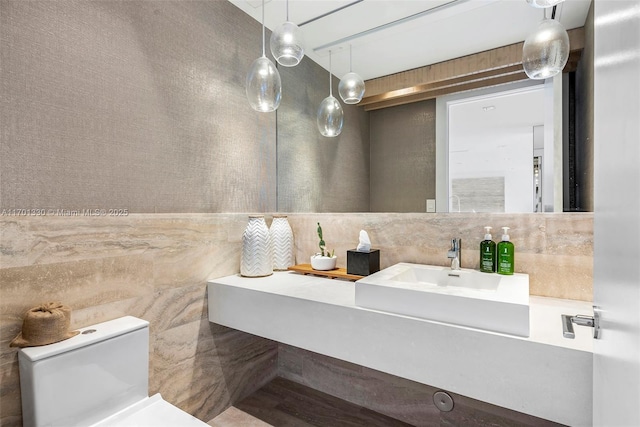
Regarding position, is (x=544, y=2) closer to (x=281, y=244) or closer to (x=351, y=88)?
(x=351, y=88)

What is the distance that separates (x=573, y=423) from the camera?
85cm

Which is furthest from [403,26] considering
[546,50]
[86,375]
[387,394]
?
[86,375]

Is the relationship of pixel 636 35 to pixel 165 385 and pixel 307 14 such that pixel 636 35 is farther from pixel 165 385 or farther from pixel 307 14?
pixel 165 385

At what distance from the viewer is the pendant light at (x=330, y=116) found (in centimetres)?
184

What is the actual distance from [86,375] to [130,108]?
1006mm

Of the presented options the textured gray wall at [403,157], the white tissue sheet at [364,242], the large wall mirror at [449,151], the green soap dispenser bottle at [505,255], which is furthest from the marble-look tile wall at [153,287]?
the green soap dispenser bottle at [505,255]

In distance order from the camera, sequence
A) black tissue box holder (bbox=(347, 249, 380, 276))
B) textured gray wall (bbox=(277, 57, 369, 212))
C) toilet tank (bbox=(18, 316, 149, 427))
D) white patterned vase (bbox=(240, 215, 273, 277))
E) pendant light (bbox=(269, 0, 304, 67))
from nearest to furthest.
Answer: toilet tank (bbox=(18, 316, 149, 427)) < pendant light (bbox=(269, 0, 304, 67)) < black tissue box holder (bbox=(347, 249, 380, 276)) < white patterned vase (bbox=(240, 215, 273, 277)) < textured gray wall (bbox=(277, 57, 369, 212))

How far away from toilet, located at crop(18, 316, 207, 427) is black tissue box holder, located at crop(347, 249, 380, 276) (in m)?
0.87

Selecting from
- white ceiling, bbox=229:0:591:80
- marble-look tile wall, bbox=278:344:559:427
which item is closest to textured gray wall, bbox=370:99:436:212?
white ceiling, bbox=229:0:591:80

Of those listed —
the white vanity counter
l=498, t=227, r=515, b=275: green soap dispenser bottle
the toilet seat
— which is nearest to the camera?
the white vanity counter

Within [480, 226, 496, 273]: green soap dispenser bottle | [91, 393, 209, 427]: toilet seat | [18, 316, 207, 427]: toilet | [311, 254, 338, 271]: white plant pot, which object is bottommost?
[91, 393, 209, 427]: toilet seat

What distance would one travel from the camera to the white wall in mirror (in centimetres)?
133

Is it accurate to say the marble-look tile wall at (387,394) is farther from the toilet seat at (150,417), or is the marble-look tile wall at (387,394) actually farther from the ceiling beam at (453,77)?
the ceiling beam at (453,77)

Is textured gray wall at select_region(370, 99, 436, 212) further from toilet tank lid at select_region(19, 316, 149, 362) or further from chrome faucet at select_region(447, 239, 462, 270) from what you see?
toilet tank lid at select_region(19, 316, 149, 362)
